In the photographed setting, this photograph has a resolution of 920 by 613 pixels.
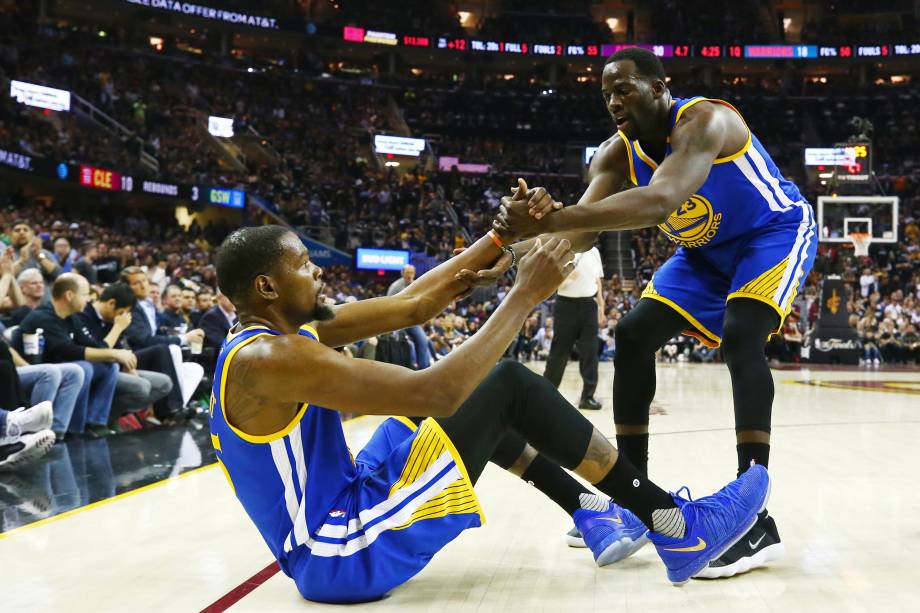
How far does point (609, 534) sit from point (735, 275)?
996 millimetres

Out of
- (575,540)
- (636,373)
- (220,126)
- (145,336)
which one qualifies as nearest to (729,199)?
(636,373)

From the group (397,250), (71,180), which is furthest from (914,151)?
(71,180)

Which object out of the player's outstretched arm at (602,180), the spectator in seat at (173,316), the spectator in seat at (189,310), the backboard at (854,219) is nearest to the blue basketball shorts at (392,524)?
the player's outstretched arm at (602,180)

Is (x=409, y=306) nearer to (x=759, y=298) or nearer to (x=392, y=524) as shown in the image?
(x=392, y=524)

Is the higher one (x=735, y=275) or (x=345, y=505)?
(x=735, y=275)

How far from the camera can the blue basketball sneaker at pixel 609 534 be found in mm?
2627

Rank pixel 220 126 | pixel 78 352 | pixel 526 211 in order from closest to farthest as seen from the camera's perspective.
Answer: pixel 526 211 < pixel 78 352 < pixel 220 126

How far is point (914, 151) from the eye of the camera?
1256 inches

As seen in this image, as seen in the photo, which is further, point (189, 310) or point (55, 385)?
point (189, 310)

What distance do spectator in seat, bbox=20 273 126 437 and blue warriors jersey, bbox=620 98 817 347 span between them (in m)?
3.83

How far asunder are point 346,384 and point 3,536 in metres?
1.87

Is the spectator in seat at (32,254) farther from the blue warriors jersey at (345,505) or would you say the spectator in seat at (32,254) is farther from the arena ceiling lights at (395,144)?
the arena ceiling lights at (395,144)

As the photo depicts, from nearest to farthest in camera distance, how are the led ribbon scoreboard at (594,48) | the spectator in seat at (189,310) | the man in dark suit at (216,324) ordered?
the man in dark suit at (216,324) → the spectator in seat at (189,310) → the led ribbon scoreboard at (594,48)

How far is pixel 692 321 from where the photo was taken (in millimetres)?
3104
